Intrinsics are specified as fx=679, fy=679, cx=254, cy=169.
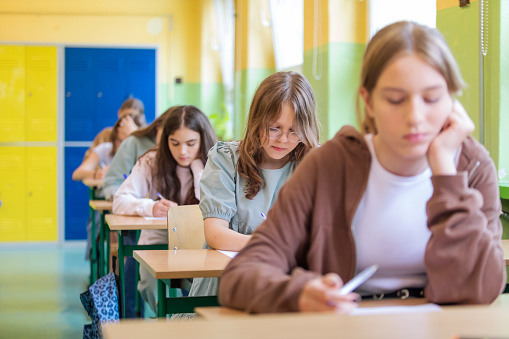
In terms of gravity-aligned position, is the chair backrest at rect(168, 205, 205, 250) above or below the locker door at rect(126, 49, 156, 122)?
below

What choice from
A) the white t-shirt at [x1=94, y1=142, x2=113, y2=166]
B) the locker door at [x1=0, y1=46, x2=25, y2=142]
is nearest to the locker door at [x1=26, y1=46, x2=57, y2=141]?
the locker door at [x1=0, y1=46, x2=25, y2=142]

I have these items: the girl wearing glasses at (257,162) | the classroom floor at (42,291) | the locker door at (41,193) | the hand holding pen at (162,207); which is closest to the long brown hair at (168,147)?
the hand holding pen at (162,207)

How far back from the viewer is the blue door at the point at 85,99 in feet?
27.4

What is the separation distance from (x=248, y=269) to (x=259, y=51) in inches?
221

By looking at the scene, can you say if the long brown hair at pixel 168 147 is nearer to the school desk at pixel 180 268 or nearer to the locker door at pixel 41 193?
the school desk at pixel 180 268

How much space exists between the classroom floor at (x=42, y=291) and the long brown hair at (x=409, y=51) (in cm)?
322

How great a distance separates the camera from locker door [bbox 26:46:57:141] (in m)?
8.25

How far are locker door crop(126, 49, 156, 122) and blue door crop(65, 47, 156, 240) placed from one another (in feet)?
0.04

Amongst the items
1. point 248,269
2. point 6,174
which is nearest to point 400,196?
point 248,269

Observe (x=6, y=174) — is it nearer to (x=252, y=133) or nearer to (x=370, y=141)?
(x=252, y=133)

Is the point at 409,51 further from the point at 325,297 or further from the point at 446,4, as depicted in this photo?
the point at 446,4

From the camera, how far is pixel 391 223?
133cm

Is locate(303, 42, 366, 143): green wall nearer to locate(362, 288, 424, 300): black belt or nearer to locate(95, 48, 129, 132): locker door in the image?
locate(362, 288, 424, 300): black belt

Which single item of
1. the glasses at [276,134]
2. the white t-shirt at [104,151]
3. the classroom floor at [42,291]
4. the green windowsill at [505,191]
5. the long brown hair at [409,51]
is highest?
the long brown hair at [409,51]
